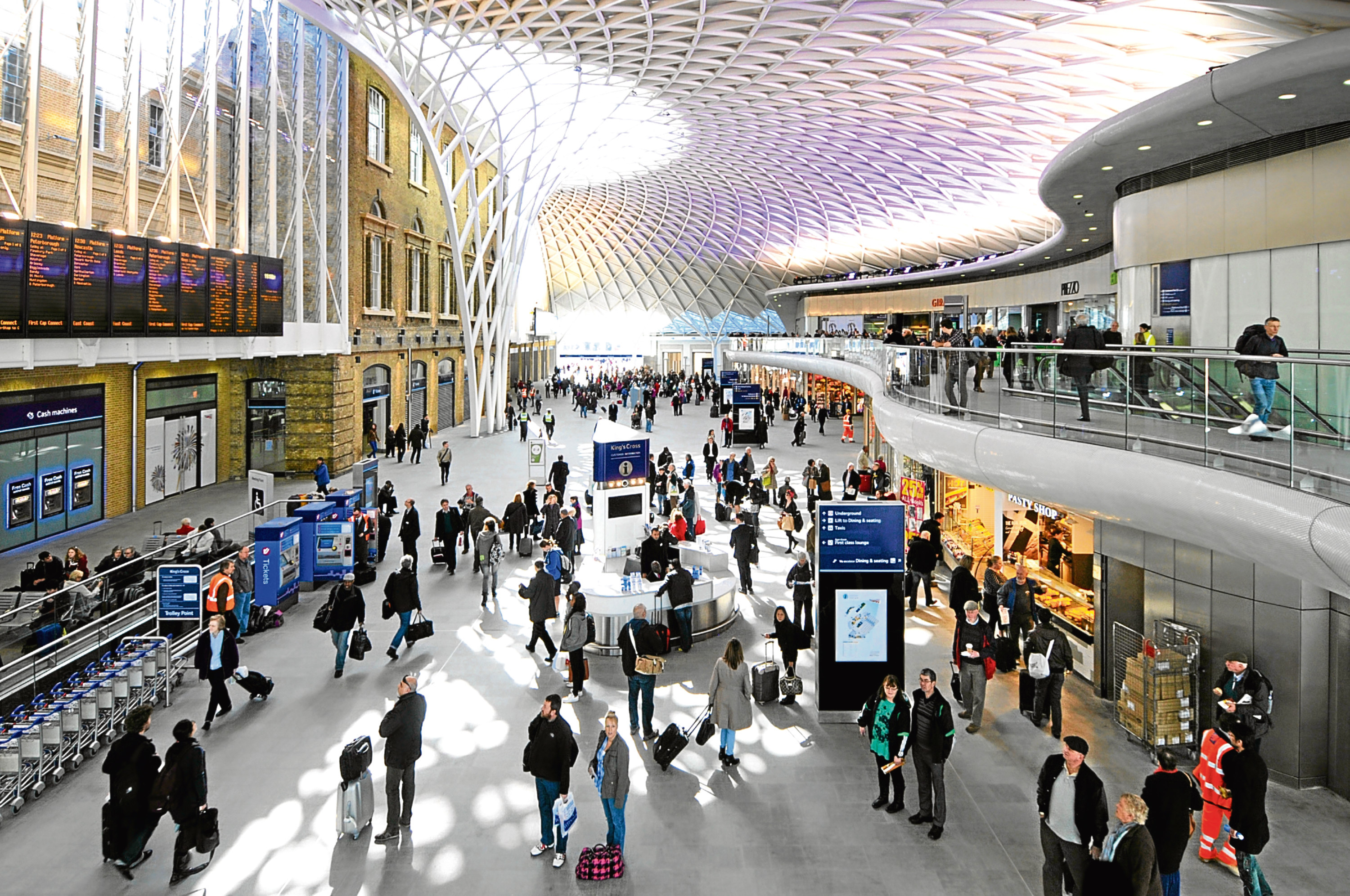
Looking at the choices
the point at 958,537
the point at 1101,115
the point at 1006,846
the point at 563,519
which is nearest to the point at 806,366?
the point at 1101,115

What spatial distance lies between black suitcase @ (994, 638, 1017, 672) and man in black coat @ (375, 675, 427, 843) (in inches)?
309

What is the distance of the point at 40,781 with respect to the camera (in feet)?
28.5

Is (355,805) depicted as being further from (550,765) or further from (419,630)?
(419,630)

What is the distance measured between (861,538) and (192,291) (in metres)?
16.3

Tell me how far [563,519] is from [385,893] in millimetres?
10955

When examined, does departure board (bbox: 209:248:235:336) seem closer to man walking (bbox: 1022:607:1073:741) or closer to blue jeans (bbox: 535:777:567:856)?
blue jeans (bbox: 535:777:567:856)

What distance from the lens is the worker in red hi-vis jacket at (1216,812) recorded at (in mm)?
7469

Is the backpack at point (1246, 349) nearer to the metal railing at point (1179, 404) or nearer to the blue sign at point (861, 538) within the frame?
the metal railing at point (1179, 404)

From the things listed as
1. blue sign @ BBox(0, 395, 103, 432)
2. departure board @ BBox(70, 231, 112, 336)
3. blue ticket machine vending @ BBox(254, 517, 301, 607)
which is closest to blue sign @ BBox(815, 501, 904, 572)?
blue ticket machine vending @ BBox(254, 517, 301, 607)

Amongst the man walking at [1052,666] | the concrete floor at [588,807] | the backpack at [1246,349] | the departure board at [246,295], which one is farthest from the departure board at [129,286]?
the backpack at [1246,349]

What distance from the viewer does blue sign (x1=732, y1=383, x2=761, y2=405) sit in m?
38.6

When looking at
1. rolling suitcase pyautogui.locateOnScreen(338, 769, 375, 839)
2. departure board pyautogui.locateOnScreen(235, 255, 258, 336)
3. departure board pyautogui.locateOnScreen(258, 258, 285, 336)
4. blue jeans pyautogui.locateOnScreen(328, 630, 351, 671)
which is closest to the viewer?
rolling suitcase pyautogui.locateOnScreen(338, 769, 375, 839)

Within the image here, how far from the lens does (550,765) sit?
7535mm

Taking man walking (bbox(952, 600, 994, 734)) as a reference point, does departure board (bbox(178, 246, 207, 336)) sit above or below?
above
